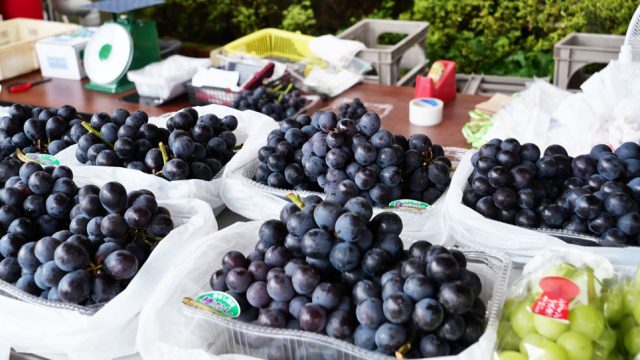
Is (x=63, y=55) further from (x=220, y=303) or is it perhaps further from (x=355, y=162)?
(x=220, y=303)

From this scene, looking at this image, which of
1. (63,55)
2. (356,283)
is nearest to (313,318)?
(356,283)

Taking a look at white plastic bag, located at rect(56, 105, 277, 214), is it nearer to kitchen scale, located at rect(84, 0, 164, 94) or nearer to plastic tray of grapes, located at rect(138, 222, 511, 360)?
plastic tray of grapes, located at rect(138, 222, 511, 360)

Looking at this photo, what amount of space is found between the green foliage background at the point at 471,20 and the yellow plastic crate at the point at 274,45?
5.74ft

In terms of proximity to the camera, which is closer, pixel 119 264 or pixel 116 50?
pixel 119 264

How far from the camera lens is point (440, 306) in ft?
3.34

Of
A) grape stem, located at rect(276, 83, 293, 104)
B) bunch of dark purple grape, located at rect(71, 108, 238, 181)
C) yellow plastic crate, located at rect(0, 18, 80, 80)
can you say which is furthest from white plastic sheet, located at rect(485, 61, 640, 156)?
yellow plastic crate, located at rect(0, 18, 80, 80)

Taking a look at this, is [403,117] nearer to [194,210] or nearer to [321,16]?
[194,210]

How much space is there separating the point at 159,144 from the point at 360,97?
1581 millimetres

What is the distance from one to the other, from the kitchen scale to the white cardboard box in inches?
5.2

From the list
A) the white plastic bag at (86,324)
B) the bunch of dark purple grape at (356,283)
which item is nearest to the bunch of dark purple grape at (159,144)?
the white plastic bag at (86,324)

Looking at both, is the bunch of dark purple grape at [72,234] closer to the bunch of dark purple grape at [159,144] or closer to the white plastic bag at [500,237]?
the bunch of dark purple grape at [159,144]

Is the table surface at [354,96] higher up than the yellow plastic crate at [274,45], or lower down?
lower down

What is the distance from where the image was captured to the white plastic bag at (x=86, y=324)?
3.92ft

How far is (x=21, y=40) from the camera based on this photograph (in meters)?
3.98
